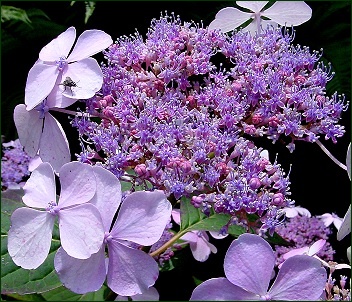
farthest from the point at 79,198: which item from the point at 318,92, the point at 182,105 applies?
the point at 318,92

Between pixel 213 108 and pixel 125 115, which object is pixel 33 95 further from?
pixel 213 108

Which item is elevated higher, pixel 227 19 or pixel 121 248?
pixel 227 19

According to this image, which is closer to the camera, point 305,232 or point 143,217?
point 143,217

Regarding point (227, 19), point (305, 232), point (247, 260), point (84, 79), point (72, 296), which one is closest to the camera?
point (247, 260)

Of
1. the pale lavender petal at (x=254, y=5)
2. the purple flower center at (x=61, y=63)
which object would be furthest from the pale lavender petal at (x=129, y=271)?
the pale lavender petal at (x=254, y=5)

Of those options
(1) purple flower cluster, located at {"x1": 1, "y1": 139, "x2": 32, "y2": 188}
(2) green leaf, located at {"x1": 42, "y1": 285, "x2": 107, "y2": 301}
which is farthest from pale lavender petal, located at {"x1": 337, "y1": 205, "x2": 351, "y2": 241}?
(1) purple flower cluster, located at {"x1": 1, "y1": 139, "x2": 32, "y2": 188}

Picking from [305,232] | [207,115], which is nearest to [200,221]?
[207,115]

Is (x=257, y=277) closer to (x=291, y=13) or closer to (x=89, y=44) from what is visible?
(x=89, y=44)
